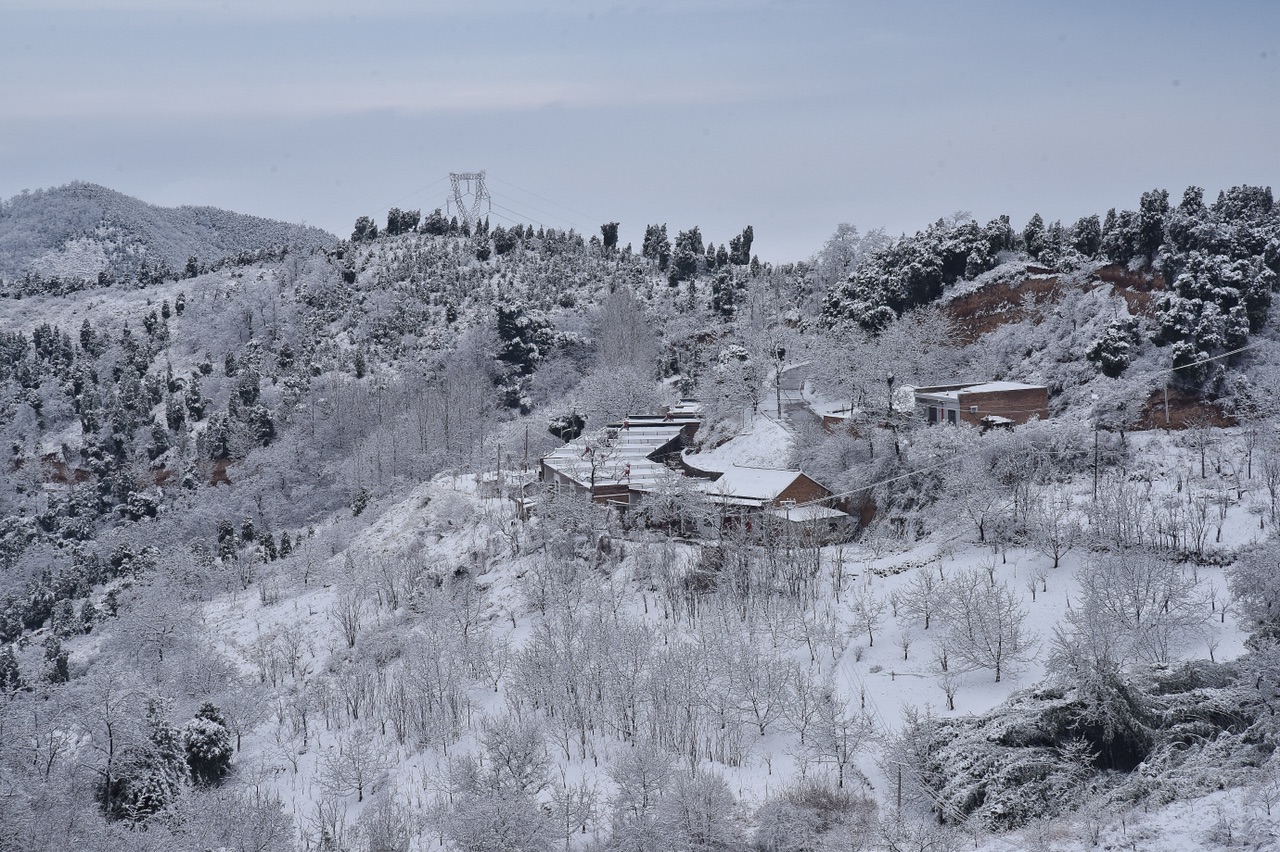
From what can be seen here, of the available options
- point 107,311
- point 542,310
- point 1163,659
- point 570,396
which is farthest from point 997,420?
point 107,311

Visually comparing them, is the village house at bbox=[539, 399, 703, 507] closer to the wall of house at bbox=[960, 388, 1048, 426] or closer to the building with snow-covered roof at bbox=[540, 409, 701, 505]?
the building with snow-covered roof at bbox=[540, 409, 701, 505]

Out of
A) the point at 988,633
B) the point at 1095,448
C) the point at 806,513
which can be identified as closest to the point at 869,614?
the point at 988,633

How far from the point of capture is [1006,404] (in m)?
36.6

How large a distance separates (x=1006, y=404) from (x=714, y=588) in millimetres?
13823

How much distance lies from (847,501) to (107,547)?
137 ft

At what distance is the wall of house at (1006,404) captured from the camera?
3659 cm

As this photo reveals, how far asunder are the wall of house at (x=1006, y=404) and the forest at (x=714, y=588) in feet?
5.30

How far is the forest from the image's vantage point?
1980 cm

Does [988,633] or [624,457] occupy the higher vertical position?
[624,457]

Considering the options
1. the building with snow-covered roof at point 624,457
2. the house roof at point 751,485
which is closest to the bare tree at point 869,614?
the house roof at point 751,485

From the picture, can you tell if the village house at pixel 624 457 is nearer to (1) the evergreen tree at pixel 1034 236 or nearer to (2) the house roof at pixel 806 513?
(2) the house roof at pixel 806 513

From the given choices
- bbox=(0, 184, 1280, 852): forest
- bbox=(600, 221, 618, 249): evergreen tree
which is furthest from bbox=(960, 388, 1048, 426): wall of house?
bbox=(600, 221, 618, 249): evergreen tree

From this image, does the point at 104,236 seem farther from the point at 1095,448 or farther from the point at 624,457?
the point at 1095,448

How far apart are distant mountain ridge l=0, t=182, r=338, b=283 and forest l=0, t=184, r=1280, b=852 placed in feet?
174
